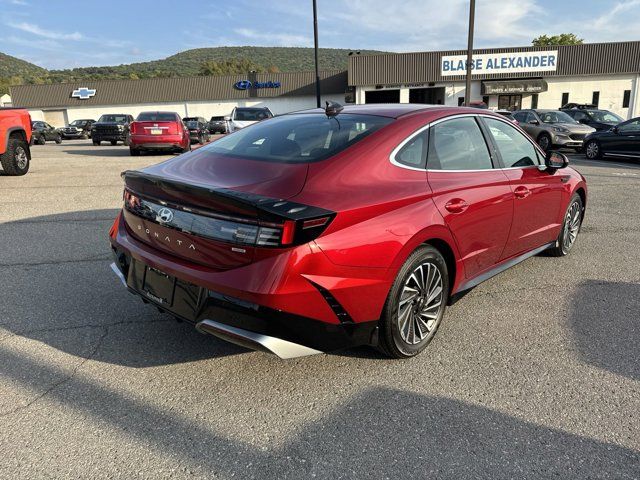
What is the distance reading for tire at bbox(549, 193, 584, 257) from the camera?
513cm

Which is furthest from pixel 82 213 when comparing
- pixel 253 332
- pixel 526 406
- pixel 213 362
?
pixel 526 406

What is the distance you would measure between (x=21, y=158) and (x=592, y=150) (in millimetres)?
15573

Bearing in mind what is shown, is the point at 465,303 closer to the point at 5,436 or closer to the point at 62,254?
the point at 5,436

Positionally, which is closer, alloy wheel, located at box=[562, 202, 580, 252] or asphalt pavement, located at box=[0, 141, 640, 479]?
asphalt pavement, located at box=[0, 141, 640, 479]

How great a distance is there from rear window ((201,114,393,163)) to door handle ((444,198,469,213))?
2.23ft

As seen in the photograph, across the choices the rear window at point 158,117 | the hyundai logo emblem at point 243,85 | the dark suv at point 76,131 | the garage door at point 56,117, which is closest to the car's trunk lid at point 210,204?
the rear window at point 158,117

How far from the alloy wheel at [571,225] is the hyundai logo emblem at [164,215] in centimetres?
413

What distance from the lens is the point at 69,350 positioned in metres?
3.20

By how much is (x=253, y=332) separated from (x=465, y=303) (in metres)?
2.21

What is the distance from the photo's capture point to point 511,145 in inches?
167

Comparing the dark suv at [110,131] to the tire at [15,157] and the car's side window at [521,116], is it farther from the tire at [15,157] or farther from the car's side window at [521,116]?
the car's side window at [521,116]

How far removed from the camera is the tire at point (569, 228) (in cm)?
513

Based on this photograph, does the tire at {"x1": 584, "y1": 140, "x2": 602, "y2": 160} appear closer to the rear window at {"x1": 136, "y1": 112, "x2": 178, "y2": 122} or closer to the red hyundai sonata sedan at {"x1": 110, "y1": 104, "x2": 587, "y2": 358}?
the rear window at {"x1": 136, "y1": 112, "x2": 178, "y2": 122}

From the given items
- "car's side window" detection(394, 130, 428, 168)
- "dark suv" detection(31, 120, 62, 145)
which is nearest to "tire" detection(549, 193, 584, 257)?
"car's side window" detection(394, 130, 428, 168)
